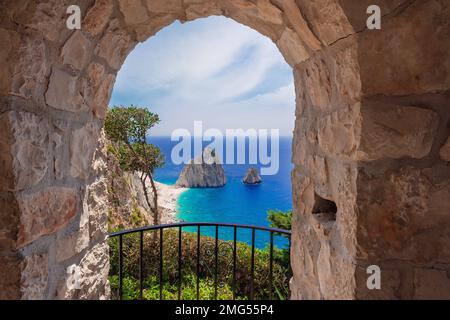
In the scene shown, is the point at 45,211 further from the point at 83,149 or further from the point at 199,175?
the point at 199,175

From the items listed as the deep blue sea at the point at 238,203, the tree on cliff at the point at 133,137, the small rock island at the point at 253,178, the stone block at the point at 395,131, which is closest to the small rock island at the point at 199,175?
the deep blue sea at the point at 238,203

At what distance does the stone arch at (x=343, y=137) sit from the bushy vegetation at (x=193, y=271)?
15.2 feet

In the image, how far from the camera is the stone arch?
83 cm

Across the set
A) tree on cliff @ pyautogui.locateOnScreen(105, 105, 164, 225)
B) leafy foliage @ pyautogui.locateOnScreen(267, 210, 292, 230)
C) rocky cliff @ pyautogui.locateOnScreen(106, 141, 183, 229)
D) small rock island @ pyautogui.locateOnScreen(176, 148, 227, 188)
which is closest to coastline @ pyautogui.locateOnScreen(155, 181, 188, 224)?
small rock island @ pyautogui.locateOnScreen(176, 148, 227, 188)

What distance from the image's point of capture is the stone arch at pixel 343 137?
2.74ft

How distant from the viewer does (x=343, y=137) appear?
96 cm

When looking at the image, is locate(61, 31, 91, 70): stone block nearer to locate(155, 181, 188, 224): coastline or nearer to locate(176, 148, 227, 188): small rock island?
locate(155, 181, 188, 224): coastline

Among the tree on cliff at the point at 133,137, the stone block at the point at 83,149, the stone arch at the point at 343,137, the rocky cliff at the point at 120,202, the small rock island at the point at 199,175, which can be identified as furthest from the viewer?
the small rock island at the point at 199,175

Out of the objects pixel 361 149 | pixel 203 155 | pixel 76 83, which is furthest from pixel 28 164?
pixel 203 155

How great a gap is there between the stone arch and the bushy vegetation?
4.64 metres

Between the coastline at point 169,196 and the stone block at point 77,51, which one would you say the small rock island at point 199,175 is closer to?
the coastline at point 169,196

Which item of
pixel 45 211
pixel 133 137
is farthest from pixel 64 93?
pixel 133 137

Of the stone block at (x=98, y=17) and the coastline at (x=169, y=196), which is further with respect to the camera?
the coastline at (x=169, y=196)

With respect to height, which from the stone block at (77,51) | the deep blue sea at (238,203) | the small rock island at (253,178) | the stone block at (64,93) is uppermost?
the stone block at (77,51)
